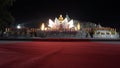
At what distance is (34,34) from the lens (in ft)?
73.6

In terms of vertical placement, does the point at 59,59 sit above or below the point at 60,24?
below

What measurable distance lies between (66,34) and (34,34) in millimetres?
2605

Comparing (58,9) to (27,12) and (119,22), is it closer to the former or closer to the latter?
(27,12)

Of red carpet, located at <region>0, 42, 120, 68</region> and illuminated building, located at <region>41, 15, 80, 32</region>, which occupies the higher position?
illuminated building, located at <region>41, 15, 80, 32</region>

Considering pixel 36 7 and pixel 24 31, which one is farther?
pixel 36 7

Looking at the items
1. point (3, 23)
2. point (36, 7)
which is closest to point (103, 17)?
point (36, 7)

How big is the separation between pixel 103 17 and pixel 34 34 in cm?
594

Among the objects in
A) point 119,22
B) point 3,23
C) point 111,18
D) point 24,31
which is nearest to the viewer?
point 3,23

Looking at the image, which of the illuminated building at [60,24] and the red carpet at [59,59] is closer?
the red carpet at [59,59]

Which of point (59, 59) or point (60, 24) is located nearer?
point (59, 59)

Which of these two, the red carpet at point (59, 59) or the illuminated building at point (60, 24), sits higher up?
the illuminated building at point (60, 24)

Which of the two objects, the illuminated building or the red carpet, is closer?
the red carpet

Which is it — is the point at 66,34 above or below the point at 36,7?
below

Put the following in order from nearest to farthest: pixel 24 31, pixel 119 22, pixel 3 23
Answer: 1. pixel 3 23
2. pixel 24 31
3. pixel 119 22
